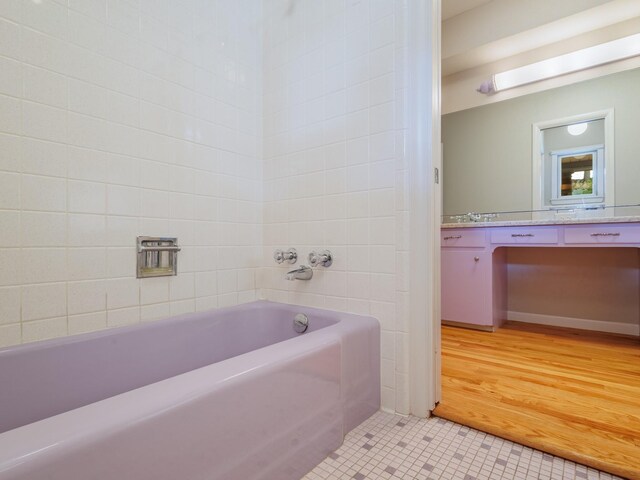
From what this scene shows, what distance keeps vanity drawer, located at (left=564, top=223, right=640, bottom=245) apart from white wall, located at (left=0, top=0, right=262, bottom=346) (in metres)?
2.06

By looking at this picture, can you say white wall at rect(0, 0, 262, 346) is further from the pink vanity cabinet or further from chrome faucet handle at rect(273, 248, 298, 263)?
the pink vanity cabinet

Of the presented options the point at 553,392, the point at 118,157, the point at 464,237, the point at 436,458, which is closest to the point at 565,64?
the point at 464,237

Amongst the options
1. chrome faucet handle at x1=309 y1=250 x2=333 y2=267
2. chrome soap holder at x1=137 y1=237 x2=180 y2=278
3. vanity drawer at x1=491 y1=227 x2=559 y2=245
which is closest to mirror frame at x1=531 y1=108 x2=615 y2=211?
vanity drawer at x1=491 y1=227 x2=559 y2=245

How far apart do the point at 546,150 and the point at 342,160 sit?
214cm

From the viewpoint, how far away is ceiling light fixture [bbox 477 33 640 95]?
2322mm

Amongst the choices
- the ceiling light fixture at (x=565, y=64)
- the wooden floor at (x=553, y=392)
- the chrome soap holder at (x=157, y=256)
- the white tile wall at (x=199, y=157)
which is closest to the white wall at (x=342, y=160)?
the white tile wall at (x=199, y=157)

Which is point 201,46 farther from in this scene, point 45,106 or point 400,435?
point 400,435

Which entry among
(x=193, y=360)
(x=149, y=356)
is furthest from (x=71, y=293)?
(x=193, y=360)

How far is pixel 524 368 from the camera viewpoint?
5.79ft

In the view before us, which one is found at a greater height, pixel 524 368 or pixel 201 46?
pixel 201 46

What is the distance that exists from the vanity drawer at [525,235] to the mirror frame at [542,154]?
60cm

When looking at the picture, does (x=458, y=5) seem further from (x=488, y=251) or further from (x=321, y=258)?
(x=321, y=258)

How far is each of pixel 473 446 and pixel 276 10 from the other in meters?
2.23

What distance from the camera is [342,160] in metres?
1.50
